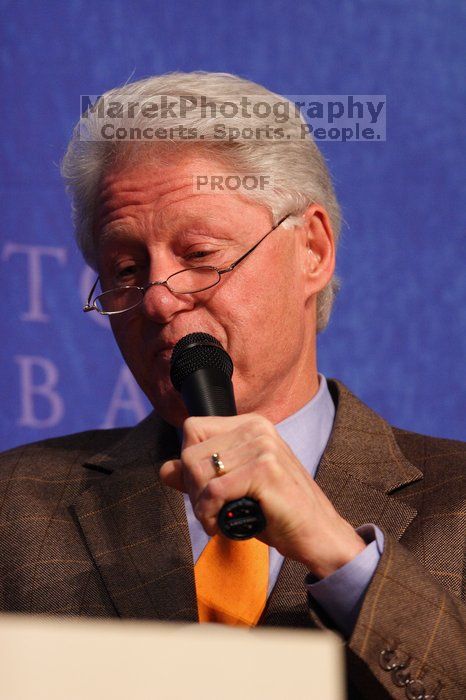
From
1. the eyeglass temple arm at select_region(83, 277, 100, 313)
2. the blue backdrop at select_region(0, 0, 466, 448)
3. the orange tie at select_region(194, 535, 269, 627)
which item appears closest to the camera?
the orange tie at select_region(194, 535, 269, 627)

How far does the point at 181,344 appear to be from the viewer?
A: 142 cm

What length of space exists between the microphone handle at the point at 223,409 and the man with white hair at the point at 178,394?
0.24 metres

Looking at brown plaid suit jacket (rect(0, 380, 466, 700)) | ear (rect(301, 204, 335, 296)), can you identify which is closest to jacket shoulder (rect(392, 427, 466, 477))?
brown plaid suit jacket (rect(0, 380, 466, 700))

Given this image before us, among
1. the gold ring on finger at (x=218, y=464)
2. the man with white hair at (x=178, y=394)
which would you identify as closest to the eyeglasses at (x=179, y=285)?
the man with white hair at (x=178, y=394)

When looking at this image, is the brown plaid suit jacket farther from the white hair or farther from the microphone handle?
the white hair

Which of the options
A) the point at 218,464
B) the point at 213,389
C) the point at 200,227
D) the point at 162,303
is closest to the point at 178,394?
the point at 162,303

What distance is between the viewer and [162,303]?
1673mm

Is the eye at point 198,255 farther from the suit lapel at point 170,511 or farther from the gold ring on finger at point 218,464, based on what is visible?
the gold ring on finger at point 218,464

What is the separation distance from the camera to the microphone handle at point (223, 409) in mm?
1100

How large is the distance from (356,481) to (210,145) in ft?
2.11

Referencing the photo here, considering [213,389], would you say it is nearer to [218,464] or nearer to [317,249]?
[218,464]

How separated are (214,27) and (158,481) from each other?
98cm

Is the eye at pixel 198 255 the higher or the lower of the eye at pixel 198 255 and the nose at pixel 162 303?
the higher

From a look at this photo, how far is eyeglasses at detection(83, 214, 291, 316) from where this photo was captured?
1.70 meters
